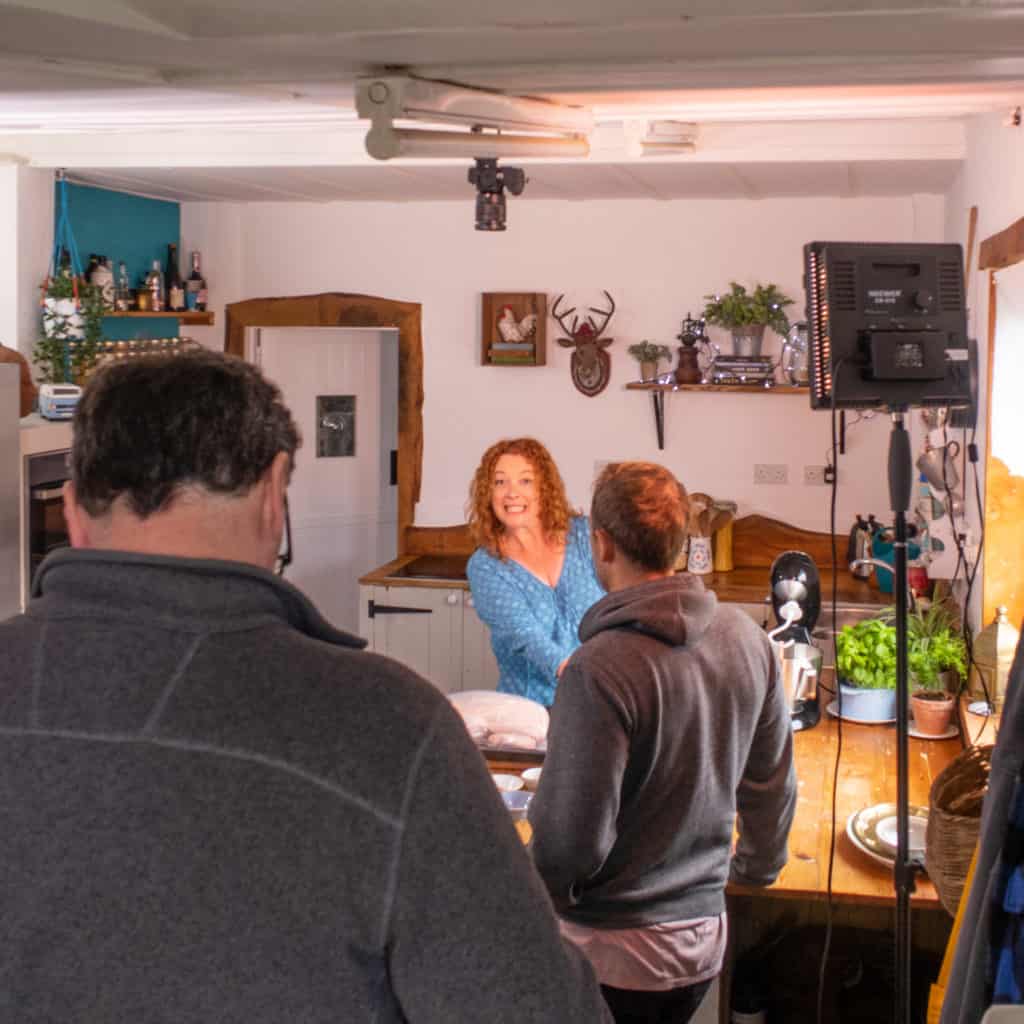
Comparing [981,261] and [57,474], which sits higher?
[981,261]

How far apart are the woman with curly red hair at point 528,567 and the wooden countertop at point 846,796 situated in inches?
15.2

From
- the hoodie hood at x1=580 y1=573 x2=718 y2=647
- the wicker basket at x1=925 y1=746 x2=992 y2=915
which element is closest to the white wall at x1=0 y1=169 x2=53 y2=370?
the hoodie hood at x1=580 y1=573 x2=718 y2=647

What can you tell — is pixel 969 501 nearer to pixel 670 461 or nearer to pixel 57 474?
pixel 670 461

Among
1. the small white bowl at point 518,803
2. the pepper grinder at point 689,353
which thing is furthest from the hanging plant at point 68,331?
the small white bowl at point 518,803

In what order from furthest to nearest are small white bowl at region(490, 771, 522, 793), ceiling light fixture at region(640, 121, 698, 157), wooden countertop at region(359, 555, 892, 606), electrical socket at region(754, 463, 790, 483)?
electrical socket at region(754, 463, 790, 483)
wooden countertop at region(359, 555, 892, 606)
ceiling light fixture at region(640, 121, 698, 157)
small white bowl at region(490, 771, 522, 793)

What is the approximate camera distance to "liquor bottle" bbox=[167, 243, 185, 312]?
636 cm

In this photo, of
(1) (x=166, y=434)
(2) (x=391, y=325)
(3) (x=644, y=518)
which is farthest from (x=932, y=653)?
(2) (x=391, y=325)

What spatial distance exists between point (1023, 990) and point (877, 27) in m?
1.32

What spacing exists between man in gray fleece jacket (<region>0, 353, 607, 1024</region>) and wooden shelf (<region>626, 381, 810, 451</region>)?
5022 millimetres

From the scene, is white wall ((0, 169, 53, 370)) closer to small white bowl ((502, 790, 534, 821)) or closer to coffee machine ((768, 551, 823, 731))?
coffee machine ((768, 551, 823, 731))

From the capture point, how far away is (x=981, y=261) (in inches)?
152

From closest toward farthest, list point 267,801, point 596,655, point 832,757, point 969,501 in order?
point 267,801, point 596,655, point 832,757, point 969,501

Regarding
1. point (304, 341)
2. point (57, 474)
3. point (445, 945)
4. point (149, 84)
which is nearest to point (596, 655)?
point (445, 945)

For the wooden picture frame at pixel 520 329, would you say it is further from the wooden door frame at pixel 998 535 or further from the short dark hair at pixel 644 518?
the short dark hair at pixel 644 518
